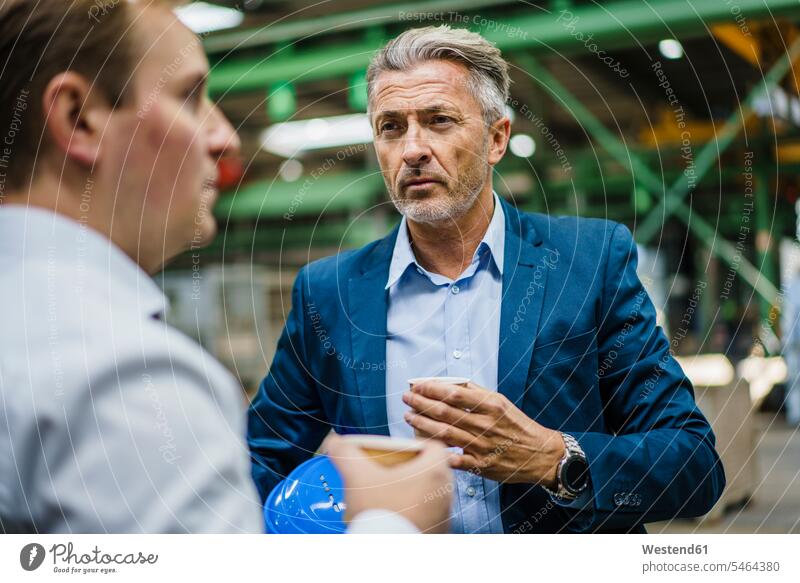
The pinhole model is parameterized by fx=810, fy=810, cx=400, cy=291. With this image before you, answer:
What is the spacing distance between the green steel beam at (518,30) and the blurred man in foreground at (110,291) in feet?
0.57

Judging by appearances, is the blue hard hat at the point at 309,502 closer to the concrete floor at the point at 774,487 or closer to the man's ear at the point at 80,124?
the man's ear at the point at 80,124

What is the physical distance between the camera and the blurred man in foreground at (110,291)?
28.5 inches

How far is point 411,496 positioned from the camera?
1.08m

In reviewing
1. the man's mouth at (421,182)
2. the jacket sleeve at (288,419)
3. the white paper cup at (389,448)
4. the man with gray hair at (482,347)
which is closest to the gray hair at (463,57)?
the man with gray hair at (482,347)

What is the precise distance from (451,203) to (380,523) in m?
0.47

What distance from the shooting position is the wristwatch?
43.6 inches

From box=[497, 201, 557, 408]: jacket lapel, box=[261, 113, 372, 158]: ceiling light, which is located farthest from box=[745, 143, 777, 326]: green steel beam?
box=[261, 113, 372, 158]: ceiling light

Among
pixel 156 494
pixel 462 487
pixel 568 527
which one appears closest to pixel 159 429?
pixel 156 494

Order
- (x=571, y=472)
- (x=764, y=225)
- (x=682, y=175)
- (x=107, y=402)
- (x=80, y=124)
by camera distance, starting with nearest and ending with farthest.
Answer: (x=107, y=402), (x=80, y=124), (x=571, y=472), (x=764, y=225), (x=682, y=175)

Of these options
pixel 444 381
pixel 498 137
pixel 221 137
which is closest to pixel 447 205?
pixel 498 137

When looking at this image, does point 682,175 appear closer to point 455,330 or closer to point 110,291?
point 455,330

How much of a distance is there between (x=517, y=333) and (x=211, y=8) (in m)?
0.79

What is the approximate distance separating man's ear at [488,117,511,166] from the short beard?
0.02 metres
